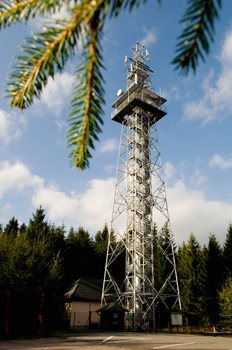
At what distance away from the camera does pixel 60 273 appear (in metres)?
30.2

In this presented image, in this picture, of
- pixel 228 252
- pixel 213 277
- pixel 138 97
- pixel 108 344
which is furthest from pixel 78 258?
pixel 108 344

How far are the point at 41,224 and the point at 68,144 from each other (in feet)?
146

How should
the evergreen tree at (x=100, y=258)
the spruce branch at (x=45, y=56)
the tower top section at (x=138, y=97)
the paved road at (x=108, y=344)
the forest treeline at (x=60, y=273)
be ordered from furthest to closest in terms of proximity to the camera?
the evergreen tree at (x=100, y=258) < the tower top section at (x=138, y=97) < the forest treeline at (x=60, y=273) < the paved road at (x=108, y=344) < the spruce branch at (x=45, y=56)

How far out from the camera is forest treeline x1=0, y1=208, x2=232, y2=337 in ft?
65.6

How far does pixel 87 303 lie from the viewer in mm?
33781

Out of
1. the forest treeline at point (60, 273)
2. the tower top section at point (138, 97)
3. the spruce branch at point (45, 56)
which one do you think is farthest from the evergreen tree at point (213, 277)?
the spruce branch at point (45, 56)

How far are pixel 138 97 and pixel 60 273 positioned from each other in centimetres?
1861

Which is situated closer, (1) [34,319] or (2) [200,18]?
(2) [200,18]

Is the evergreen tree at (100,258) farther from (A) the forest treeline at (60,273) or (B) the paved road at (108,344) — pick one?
(B) the paved road at (108,344)

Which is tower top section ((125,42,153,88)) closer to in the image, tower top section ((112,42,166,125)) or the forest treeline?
tower top section ((112,42,166,125))

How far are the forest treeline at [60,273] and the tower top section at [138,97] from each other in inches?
540

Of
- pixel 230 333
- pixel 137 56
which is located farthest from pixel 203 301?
pixel 137 56

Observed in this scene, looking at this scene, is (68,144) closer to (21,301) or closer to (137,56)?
(21,301)

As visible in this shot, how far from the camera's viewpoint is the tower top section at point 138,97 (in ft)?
97.1
